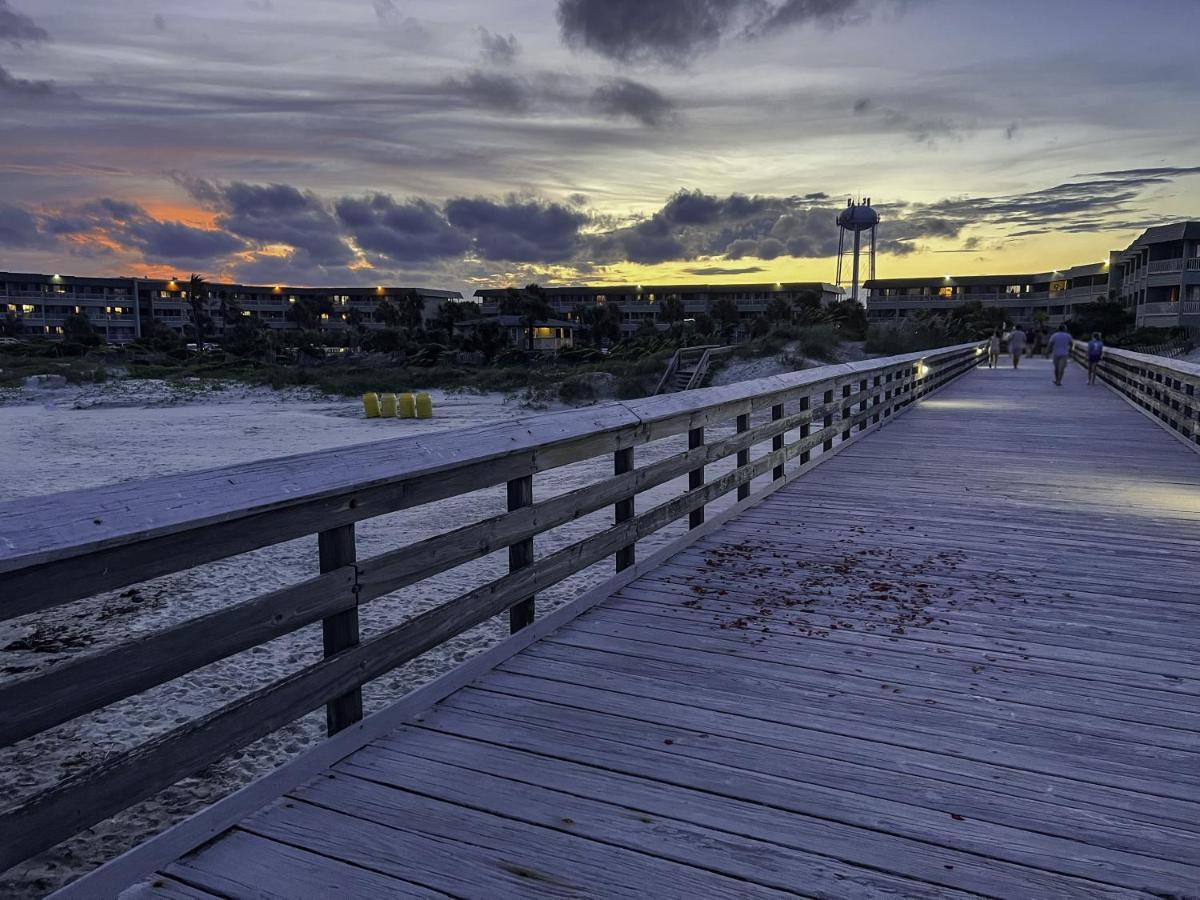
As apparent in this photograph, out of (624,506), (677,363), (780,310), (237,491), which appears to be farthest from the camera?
(780,310)

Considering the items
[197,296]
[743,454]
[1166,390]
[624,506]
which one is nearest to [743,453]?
[743,454]

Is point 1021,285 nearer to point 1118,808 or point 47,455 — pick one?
point 47,455

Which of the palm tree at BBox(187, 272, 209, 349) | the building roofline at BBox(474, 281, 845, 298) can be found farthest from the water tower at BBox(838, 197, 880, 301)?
the palm tree at BBox(187, 272, 209, 349)

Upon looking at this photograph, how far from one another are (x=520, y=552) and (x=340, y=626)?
1266 mm

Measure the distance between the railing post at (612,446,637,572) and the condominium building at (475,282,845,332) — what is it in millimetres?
102720

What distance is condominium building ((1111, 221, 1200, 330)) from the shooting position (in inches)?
2196

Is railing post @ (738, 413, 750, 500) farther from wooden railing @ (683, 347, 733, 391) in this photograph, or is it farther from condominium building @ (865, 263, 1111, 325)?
condominium building @ (865, 263, 1111, 325)

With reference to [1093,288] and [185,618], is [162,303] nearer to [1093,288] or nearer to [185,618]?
[1093,288]

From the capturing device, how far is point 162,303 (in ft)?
400

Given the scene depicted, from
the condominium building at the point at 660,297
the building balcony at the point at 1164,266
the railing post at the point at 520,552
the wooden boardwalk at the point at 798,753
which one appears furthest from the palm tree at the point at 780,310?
the railing post at the point at 520,552

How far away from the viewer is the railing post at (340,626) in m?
3.08

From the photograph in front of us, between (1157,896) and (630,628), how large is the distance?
2.62 meters

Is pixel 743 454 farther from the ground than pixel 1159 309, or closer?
closer

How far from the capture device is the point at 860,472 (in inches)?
380
